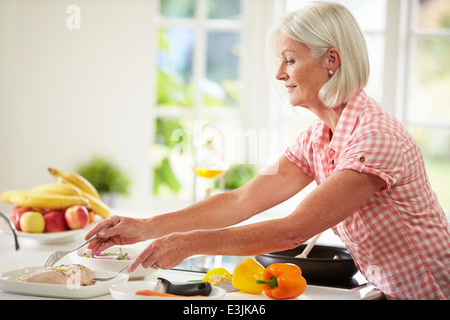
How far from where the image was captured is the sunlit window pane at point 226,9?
380 cm

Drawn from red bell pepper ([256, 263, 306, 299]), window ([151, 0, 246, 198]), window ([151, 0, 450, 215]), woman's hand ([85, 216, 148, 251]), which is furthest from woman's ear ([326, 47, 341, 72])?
window ([151, 0, 246, 198])

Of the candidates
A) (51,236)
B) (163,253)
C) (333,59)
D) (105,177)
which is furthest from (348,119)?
(105,177)

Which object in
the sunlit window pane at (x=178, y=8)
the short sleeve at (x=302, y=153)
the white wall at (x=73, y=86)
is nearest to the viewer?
the short sleeve at (x=302, y=153)

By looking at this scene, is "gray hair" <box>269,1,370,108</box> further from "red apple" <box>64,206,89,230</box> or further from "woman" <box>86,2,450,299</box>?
"red apple" <box>64,206,89,230</box>

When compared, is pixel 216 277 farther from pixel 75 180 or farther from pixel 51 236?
pixel 75 180

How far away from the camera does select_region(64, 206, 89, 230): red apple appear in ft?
6.12

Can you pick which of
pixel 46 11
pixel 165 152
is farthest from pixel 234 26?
pixel 46 11

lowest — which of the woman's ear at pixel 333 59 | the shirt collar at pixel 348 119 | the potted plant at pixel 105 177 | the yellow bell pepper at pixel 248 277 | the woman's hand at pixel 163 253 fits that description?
the potted plant at pixel 105 177

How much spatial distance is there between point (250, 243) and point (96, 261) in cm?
38

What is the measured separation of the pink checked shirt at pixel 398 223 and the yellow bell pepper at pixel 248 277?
25 centimetres

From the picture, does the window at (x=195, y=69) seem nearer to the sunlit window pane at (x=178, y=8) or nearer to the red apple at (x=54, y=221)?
the sunlit window pane at (x=178, y=8)

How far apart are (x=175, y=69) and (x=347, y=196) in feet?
9.10

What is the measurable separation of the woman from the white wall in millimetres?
2289

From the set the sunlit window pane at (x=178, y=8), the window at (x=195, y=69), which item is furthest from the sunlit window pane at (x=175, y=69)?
the sunlit window pane at (x=178, y=8)
